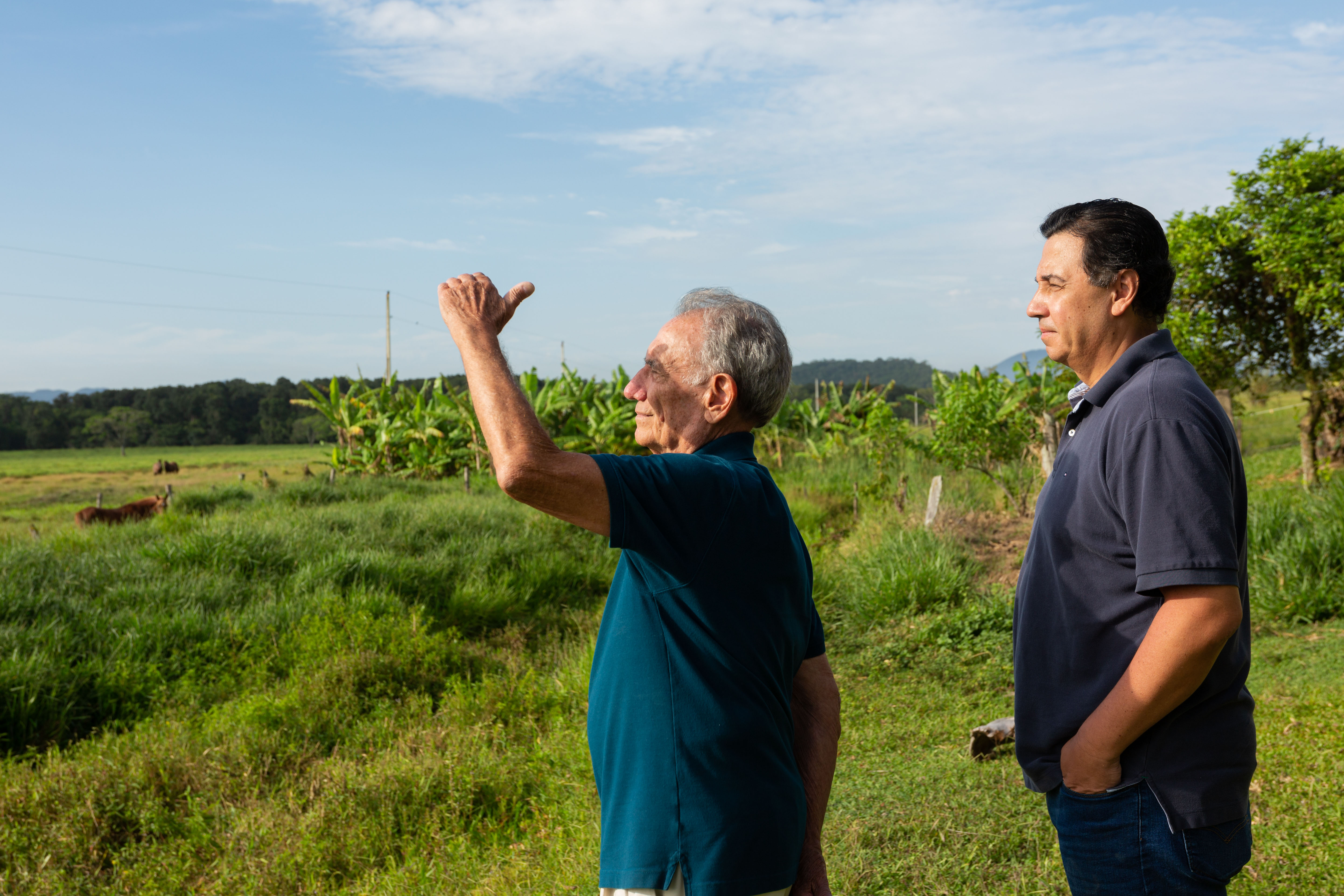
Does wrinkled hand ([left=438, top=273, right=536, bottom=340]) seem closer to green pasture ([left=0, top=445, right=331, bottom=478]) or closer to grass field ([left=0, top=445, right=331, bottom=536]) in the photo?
Answer: grass field ([left=0, top=445, right=331, bottom=536])

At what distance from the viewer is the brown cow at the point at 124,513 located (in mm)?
12930

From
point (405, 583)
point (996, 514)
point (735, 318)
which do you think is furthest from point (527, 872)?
point (996, 514)

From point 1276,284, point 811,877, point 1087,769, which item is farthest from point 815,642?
point 1276,284

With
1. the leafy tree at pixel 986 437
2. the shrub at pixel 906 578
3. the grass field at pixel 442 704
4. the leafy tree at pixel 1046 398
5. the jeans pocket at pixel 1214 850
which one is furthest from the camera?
the leafy tree at pixel 986 437

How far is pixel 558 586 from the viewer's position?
34.6 feet

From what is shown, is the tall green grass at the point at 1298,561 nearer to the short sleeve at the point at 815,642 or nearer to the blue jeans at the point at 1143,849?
the blue jeans at the point at 1143,849

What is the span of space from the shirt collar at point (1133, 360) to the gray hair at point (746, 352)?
739 mm

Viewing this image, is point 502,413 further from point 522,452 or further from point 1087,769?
point 1087,769

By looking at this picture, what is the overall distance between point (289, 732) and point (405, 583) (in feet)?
10.5

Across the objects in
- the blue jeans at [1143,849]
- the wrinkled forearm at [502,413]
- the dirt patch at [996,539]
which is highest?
the wrinkled forearm at [502,413]

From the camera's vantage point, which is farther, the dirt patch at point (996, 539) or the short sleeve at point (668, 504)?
the dirt patch at point (996, 539)

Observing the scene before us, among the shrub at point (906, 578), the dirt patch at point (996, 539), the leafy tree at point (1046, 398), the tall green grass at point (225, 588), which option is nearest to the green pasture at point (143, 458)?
the tall green grass at point (225, 588)

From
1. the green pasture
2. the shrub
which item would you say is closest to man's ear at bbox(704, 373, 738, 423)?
the shrub

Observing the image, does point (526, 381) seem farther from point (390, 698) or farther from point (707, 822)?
point (707, 822)
